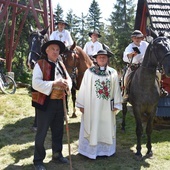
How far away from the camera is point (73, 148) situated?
18.6 feet

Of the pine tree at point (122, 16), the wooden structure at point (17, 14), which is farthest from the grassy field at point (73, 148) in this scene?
the pine tree at point (122, 16)

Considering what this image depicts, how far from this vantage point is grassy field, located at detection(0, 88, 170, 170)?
4.71 metres

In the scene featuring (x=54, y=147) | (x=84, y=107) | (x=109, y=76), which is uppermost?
(x=109, y=76)

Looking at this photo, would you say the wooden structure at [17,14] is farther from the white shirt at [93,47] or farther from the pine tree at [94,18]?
the pine tree at [94,18]

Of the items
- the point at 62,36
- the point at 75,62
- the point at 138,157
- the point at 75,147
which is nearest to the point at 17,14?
the point at 62,36

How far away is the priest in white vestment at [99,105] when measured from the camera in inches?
192

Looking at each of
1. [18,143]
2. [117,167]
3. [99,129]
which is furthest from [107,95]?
[18,143]

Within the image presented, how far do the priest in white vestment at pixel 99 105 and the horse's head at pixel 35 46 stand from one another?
1.59 metres

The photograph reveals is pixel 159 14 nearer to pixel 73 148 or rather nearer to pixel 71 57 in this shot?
pixel 71 57

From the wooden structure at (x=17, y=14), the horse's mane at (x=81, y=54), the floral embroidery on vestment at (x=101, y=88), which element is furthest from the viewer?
the wooden structure at (x=17, y=14)

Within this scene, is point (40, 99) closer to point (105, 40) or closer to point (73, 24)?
point (105, 40)

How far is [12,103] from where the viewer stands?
9258 mm

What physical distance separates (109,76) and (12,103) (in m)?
5.41

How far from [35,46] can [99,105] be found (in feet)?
7.63
